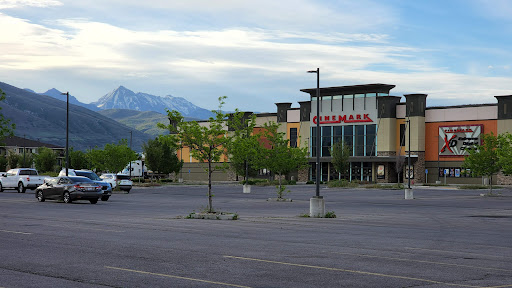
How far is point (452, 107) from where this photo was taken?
91.9 m

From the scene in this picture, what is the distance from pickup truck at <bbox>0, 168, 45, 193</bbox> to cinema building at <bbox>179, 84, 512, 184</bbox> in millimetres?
49397

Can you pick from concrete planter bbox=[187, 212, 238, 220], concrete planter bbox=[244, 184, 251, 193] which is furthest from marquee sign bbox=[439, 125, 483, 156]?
concrete planter bbox=[187, 212, 238, 220]

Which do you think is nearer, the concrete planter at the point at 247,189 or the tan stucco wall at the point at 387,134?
the concrete planter at the point at 247,189

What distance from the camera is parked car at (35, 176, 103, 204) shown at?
1467 inches

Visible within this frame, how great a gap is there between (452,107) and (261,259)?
273ft

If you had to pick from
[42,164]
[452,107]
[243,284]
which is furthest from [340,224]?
[42,164]

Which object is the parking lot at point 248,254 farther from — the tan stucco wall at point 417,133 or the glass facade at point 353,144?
the glass facade at point 353,144

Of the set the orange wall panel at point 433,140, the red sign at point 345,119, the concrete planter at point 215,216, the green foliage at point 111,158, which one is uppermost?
the red sign at point 345,119

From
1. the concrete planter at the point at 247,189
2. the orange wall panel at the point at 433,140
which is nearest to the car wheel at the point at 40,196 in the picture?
the concrete planter at the point at 247,189

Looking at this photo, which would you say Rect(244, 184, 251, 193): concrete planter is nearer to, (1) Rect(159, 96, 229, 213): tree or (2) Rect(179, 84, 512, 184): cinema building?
(1) Rect(159, 96, 229, 213): tree

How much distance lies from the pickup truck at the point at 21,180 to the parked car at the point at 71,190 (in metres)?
15.8

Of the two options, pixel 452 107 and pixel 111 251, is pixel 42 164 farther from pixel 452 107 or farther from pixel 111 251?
pixel 111 251

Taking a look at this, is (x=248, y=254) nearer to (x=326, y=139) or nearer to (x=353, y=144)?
(x=353, y=144)

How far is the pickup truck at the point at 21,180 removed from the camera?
5394cm
